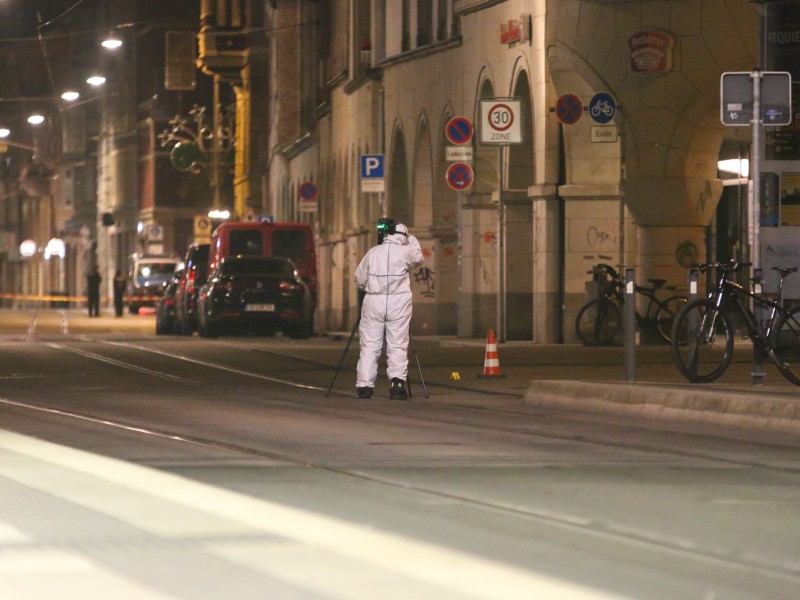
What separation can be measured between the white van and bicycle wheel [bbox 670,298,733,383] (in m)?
54.4

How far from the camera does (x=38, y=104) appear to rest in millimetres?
131875

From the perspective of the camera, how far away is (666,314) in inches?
1249

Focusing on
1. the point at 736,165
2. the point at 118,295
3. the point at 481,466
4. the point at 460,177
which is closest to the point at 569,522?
the point at 481,466

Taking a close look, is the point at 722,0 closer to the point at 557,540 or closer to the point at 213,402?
the point at 213,402

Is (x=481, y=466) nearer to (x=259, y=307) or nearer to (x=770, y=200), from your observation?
(x=770, y=200)

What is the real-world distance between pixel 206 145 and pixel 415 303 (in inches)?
2355

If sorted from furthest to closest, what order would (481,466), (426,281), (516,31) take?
(426,281) → (516,31) → (481,466)

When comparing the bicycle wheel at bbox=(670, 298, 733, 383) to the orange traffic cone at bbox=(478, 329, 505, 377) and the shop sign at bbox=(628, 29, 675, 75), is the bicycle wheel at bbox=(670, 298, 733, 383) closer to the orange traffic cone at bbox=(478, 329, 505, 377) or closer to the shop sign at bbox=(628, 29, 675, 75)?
the orange traffic cone at bbox=(478, 329, 505, 377)

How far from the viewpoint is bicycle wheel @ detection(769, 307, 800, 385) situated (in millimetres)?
18297

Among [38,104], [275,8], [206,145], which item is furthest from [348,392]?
[38,104]

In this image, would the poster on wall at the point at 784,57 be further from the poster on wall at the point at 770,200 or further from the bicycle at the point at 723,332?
the bicycle at the point at 723,332

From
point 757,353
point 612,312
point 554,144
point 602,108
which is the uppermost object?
point 602,108

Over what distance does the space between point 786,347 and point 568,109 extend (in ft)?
45.3

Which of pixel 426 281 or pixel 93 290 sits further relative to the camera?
pixel 93 290
